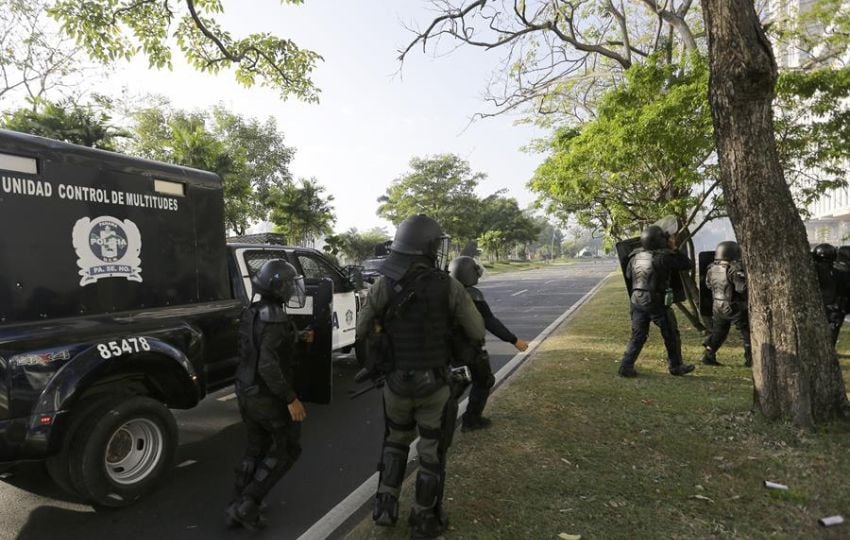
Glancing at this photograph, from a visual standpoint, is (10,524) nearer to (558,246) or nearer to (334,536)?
(334,536)

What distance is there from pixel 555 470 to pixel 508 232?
55.8 m

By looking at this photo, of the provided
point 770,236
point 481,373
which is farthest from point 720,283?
point 481,373

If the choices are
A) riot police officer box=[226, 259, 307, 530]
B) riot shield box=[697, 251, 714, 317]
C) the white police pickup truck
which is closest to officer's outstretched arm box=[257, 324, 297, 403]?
riot police officer box=[226, 259, 307, 530]

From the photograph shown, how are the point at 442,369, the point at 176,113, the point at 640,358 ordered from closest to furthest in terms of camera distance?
the point at 442,369, the point at 640,358, the point at 176,113

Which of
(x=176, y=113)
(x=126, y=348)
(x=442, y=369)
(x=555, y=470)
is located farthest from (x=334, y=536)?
(x=176, y=113)

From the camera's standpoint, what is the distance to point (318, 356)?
12.2 feet

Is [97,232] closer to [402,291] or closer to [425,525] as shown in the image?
[402,291]

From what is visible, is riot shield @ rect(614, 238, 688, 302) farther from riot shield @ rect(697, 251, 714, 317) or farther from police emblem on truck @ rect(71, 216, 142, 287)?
police emblem on truck @ rect(71, 216, 142, 287)

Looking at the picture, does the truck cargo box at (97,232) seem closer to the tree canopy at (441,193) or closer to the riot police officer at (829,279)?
the riot police officer at (829,279)

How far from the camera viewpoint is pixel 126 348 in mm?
3363

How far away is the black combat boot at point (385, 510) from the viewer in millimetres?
2865

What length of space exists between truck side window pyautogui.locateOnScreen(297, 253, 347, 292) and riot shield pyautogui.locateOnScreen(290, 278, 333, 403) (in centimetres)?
240

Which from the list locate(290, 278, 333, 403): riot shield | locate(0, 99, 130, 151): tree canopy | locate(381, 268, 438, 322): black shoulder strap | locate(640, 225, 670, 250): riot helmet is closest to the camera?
locate(381, 268, 438, 322): black shoulder strap

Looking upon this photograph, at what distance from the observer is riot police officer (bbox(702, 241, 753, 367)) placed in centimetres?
619
